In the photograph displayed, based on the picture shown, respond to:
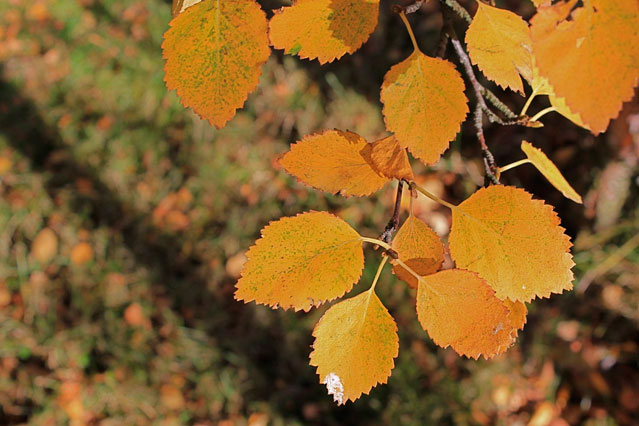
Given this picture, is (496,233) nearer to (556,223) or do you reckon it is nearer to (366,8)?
(556,223)

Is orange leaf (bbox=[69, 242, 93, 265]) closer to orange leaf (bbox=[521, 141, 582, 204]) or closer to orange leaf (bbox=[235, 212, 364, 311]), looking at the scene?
orange leaf (bbox=[235, 212, 364, 311])

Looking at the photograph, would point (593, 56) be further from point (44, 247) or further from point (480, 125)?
point (44, 247)

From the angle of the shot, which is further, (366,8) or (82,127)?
(82,127)

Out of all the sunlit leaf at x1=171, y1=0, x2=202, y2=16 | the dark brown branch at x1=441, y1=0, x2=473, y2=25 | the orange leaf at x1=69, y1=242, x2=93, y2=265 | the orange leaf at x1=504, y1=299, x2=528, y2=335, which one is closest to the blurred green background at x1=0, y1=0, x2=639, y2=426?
the orange leaf at x1=69, y1=242, x2=93, y2=265

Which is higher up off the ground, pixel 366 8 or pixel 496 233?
pixel 366 8

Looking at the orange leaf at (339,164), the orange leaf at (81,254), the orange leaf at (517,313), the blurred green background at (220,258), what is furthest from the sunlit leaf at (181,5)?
the orange leaf at (81,254)

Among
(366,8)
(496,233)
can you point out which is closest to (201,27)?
(366,8)

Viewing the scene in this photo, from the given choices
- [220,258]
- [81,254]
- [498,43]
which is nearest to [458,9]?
[498,43]
